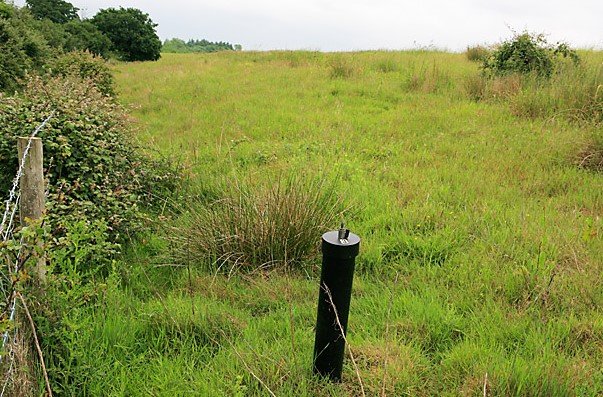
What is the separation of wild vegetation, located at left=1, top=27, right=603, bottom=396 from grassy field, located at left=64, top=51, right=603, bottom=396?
13 millimetres

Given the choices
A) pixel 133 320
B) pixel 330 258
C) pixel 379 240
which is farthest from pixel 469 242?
pixel 133 320

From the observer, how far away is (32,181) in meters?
2.15

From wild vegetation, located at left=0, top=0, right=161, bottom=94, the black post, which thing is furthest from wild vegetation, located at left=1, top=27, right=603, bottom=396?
wild vegetation, located at left=0, top=0, right=161, bottom=94

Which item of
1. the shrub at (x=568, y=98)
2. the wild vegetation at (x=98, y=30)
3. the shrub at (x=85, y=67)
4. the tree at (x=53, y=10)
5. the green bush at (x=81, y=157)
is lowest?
the green bush at (x=81, y=157)

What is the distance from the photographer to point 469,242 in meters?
3.62

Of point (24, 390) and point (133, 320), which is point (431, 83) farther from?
point (24, 390)

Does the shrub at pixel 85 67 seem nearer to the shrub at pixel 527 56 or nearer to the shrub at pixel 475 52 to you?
the shrub at pixel 527 56

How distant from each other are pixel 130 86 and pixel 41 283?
40.2 feet

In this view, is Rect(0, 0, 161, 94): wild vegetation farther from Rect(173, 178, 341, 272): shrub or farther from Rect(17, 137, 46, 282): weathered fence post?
Rect(17, 137, 46, 282): weathered fence post

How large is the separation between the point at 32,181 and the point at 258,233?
1645mm

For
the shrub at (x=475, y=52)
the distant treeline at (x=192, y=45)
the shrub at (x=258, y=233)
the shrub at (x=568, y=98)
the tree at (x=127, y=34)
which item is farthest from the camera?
the distant treeline at (x=192, y=45)

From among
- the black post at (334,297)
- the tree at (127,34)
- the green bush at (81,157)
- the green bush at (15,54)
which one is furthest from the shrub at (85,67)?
the tree at (127,34)

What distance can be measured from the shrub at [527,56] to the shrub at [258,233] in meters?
7.37

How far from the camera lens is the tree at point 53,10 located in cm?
3812
